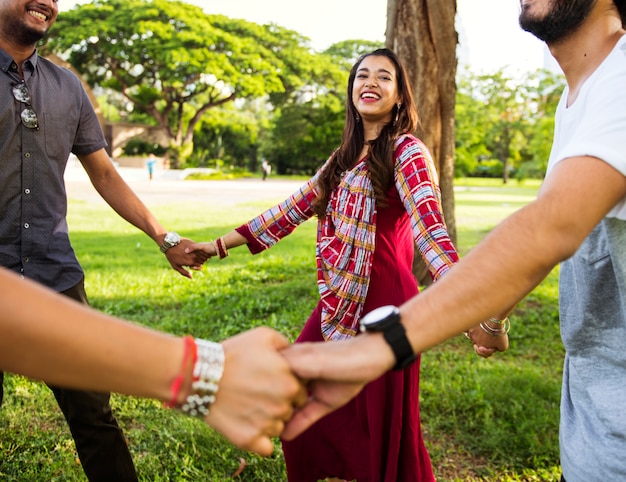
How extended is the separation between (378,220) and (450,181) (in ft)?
13.6

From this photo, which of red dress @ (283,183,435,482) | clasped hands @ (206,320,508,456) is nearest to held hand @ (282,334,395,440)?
clasped hands @ (206,320,508,456)

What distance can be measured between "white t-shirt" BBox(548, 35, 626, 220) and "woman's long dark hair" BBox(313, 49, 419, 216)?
129 centimetres

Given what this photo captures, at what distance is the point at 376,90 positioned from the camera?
10.1ft

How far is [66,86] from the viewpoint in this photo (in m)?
2.71

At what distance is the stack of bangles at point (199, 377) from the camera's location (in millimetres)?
1307

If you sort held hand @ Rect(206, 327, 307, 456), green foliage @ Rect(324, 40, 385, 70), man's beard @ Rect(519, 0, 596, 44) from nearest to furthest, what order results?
1. held hand @ Rect(206, 327, 307, 456)
2. man's beard @ Rect(519, 0, 596, 44)
3. green foliage @ Rect(324, 40, 385, 70)

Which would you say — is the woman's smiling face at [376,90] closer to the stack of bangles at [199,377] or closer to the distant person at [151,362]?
the distant person at [151,362]

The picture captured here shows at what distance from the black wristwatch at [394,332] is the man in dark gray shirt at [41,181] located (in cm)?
165

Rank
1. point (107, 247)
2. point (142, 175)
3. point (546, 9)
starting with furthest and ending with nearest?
point (142, 175)
point (107, 247)
point (546, 9)

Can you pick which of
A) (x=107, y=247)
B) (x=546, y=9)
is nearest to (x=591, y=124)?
(x=546, y=9)

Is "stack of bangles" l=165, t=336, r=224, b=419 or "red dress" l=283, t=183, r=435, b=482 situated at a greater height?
"stack of bangles" l=165, t=336, r=224, b=419

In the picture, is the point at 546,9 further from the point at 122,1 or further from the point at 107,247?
the point at 122,1

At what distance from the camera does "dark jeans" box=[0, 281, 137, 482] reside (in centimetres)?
251

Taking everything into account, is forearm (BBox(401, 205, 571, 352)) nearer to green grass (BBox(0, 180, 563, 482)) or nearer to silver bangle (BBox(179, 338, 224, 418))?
silver bangle (BBox(179, 338, 224, 418))
